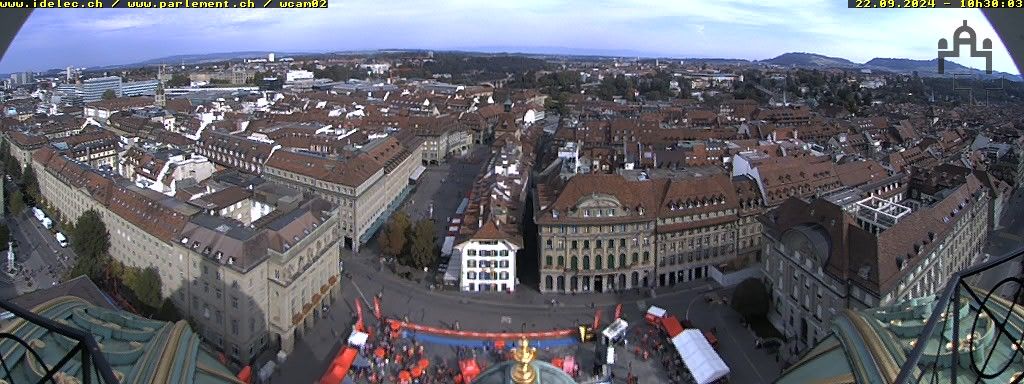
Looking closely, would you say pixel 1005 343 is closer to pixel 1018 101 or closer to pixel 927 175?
pixel 927 175

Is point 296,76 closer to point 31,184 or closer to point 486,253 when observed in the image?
point 31,184

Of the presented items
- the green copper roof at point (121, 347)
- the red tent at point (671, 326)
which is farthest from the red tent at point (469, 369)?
the green copper roof at point (121, 347)

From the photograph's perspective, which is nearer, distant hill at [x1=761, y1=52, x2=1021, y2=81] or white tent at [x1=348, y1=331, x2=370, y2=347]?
white tent at [x1=348, y1=331, x2=370, y2=347]

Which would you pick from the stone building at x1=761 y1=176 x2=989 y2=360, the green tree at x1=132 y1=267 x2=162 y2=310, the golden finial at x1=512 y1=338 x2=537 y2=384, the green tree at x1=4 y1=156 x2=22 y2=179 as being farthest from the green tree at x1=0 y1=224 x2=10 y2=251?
the golden finial at x1=512 y1=338 x2=537 y2=384

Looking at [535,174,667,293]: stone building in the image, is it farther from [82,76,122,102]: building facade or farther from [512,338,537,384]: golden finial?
[82,76,122,102]: building facade

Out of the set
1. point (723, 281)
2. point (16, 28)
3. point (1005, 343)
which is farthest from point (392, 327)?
point (16, 28)

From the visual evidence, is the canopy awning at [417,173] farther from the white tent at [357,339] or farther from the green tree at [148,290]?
the white tent at [357,339]
